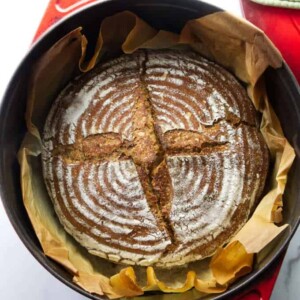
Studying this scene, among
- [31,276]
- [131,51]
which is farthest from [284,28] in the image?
[31,276]

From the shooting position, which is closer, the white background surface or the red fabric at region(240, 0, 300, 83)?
the red fabric at region(240, 0, 300, 83)

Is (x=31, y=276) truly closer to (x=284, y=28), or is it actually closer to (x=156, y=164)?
(x=156, y=164)

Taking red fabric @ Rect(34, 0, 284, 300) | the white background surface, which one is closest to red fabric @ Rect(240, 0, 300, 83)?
red fabric @ Rect(34, 0, 284, 300)

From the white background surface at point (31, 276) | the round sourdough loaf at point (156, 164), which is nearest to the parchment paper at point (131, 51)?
the round sourdough loaf at point (156, 164)

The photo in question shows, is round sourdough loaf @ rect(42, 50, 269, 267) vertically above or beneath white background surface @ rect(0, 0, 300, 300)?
above

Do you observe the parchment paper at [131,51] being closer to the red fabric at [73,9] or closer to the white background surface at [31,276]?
the red fabric at [73,9]

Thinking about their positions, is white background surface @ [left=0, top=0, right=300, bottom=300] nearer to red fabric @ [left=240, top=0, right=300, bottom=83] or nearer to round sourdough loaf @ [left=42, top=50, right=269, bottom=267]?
round sourdough loaf @ [left=42, top=50, right=269, bottom=267]
